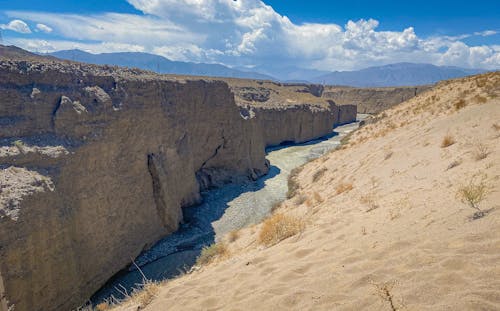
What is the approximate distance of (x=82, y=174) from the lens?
12.1m

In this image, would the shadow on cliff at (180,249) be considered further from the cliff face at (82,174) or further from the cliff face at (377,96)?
the cliff face at (377,96)

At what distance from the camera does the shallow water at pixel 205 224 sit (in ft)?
42.5

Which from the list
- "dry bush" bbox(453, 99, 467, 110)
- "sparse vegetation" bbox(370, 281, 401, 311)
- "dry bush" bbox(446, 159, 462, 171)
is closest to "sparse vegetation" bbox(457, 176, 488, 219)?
"sparse vegetation" bbox(370, 281, 401, 311)

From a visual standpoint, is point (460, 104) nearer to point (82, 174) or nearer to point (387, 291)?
point (387, 291)

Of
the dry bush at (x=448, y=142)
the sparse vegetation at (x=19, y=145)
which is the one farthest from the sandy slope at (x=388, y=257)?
the sparse vegetation at (x=19, y=145)

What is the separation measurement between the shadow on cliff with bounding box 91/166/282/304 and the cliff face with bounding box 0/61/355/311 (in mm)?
404

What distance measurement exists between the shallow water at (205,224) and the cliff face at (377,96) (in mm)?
59085

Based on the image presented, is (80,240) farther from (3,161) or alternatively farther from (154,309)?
(154,309)

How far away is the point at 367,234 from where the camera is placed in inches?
210

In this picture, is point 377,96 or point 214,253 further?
point 377,96

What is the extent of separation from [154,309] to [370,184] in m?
6.79

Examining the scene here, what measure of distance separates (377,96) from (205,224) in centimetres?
7898

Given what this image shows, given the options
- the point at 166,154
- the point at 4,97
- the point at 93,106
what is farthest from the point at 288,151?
the point at 4,97

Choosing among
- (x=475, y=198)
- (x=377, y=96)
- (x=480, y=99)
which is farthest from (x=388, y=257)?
(x=377, y=96)
